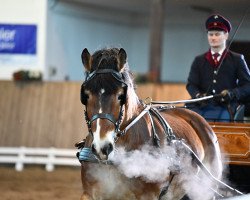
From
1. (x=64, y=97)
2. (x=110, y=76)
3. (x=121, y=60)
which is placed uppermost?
(x=121, y=60)

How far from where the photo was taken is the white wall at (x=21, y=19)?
1293 centimetres

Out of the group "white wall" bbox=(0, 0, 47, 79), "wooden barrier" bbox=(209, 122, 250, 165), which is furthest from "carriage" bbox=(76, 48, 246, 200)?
"white wall" bbox=(0, 0, 47, 79)

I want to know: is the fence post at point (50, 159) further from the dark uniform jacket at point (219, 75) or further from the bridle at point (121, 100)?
the bridle at point (121, 100)

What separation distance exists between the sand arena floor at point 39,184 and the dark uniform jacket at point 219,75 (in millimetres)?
2880

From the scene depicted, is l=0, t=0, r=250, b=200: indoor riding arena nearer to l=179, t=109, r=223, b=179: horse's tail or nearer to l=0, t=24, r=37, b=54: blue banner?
l=0, t=24, r=37, b=54: blue banner

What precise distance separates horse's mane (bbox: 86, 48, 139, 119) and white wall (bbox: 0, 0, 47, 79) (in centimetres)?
827

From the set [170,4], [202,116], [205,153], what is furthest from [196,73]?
[170,4]

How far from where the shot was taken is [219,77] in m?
6.70

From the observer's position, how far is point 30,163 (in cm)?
1193

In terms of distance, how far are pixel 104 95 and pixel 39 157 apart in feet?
25.0

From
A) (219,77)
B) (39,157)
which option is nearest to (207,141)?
(219,77)

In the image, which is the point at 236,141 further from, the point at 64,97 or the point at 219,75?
the point at 64,97

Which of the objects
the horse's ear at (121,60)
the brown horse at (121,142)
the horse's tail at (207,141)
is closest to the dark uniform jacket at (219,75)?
the horse's tail at (207,141)

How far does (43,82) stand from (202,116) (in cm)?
558
